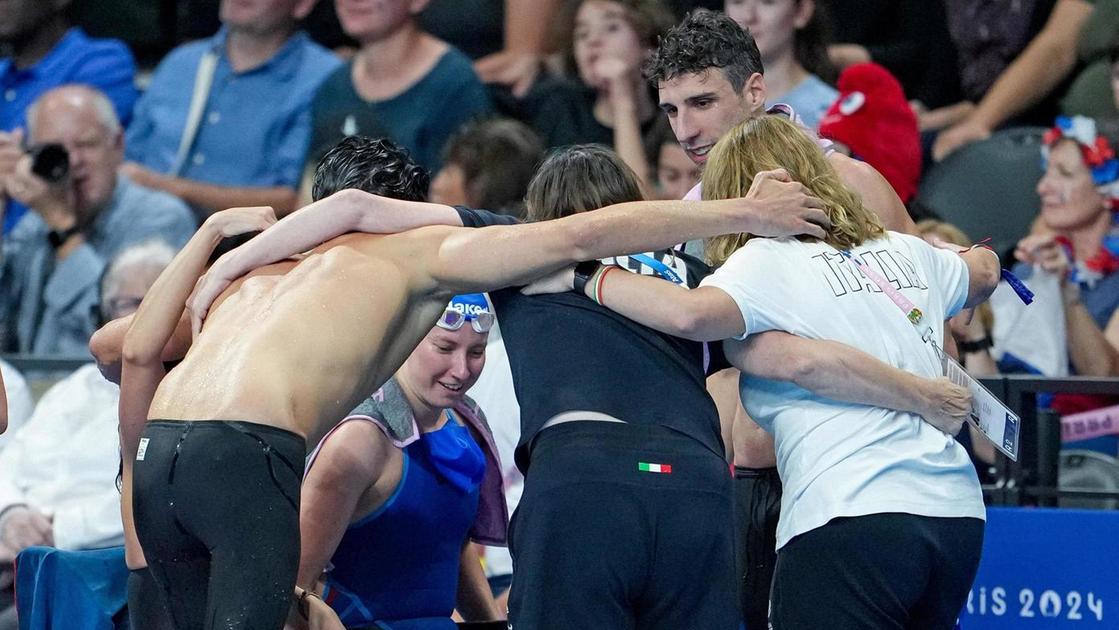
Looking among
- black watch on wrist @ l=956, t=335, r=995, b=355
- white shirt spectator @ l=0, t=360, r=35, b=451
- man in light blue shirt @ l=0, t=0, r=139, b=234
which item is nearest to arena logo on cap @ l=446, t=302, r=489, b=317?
black watch on wrist @ l=956, t=335, r=995, b=355

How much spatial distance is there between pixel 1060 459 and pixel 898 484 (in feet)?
5.79

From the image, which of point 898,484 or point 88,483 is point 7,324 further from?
point 898,484

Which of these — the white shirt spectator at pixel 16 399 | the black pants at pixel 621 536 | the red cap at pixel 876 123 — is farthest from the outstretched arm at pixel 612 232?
the white shirt spectator at pixel 16 399

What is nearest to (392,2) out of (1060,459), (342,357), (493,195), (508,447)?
(493,195)

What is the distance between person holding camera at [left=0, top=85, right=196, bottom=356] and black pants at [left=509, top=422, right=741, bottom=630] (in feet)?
13.3

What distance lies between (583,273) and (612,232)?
13 cm

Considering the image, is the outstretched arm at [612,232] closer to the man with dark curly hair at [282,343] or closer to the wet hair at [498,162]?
the man with dark curly hair at [282,343]

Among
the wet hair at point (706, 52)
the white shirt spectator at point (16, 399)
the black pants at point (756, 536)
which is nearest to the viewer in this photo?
the black pants at point (756, 536)

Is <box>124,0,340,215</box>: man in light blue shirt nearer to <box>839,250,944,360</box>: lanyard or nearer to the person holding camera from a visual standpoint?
the person holding camera

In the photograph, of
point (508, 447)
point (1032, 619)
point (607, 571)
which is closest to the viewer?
point (607, 571)

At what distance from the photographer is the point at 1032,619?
4.10 meters

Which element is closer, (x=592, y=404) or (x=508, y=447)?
(x=592, y=404)

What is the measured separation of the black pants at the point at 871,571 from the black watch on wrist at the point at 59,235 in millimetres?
4503

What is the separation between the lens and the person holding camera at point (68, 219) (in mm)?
6586
